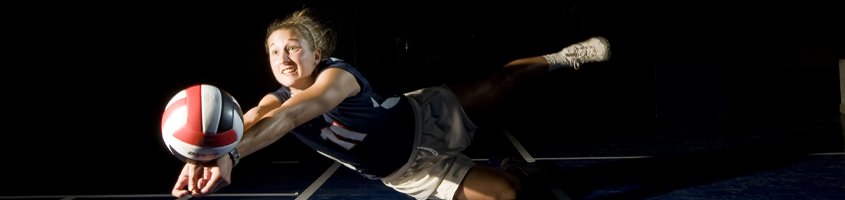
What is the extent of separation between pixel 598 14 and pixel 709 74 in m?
2.18

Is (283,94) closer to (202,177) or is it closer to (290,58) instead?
(290,58)

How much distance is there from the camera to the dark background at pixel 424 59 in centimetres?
704

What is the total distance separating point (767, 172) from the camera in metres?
3.68

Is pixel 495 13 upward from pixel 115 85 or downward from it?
upward

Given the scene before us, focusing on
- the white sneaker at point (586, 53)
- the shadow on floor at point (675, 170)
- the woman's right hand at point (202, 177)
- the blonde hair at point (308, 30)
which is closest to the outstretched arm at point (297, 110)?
the woman's right hand at point (202, 177)

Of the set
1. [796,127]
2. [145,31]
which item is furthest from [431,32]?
[796,127]

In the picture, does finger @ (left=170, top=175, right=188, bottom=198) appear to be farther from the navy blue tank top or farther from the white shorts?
the white shorts

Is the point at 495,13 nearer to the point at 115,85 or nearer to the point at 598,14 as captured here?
the point at 598,14

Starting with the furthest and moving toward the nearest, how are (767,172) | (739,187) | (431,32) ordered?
1. (431,32)
2. (767,172)
3. (739,187)

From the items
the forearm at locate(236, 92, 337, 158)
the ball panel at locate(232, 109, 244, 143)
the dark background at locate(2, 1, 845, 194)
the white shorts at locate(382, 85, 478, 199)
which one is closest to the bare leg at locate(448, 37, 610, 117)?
the white shorts at locate(382, 85, 478, 199)

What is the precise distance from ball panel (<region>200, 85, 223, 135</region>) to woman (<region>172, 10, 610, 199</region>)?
12 cm

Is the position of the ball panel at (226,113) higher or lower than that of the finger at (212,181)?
higher

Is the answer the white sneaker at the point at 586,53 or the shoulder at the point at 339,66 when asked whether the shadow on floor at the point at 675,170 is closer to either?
the white sneaker at the point at 586,53

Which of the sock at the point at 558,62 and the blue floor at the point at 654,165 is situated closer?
the blue floor at the point at 654,165
